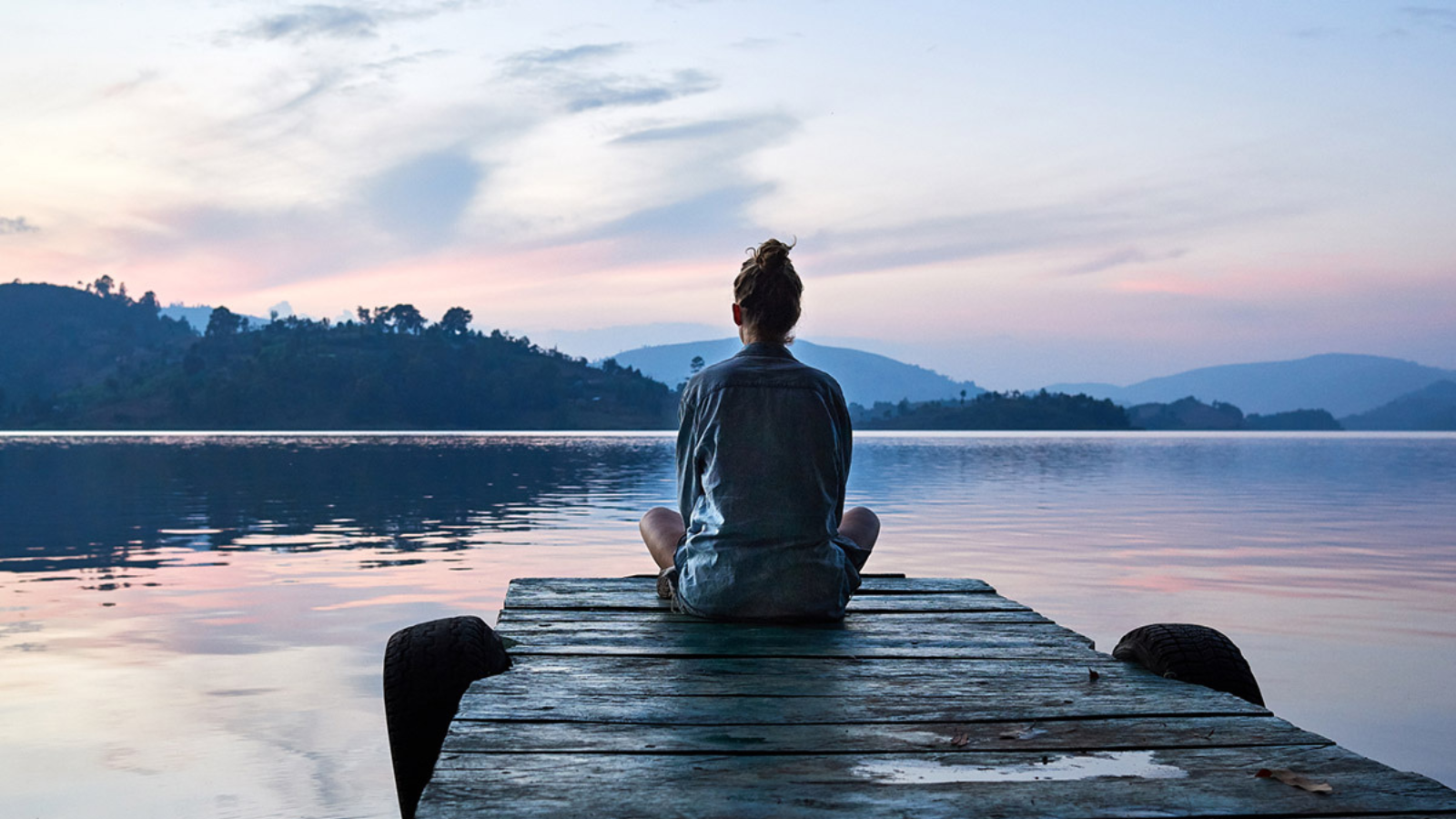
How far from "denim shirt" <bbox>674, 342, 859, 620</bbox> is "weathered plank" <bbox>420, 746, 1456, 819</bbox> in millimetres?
1758

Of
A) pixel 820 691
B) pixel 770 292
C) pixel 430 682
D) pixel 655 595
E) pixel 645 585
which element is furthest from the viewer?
pixel 645 585

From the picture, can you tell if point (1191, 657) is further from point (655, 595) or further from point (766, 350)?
point (655, 595)

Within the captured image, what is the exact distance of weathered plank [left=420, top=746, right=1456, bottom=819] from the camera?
8.63ft

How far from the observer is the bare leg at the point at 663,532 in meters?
5.82

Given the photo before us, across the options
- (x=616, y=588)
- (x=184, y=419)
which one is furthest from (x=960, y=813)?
(x=184, y=419)

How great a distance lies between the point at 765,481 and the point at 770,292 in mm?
844

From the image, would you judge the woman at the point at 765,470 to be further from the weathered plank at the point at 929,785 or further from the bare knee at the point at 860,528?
the weathered plank at the point at 929,785

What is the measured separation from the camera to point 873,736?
10.8 feet

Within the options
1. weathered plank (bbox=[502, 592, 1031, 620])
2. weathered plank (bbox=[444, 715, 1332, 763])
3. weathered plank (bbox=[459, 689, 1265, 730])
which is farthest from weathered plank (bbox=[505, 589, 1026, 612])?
weathered plank (bbox=[444, 715, 1332, 763])

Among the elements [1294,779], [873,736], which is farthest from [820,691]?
[1294,779]

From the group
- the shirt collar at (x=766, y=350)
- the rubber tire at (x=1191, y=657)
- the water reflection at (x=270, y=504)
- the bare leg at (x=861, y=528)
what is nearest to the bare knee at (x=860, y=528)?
the bare leg at (x=861, y=528)

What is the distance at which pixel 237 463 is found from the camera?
164 feet

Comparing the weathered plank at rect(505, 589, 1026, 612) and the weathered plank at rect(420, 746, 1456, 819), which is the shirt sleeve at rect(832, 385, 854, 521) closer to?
the weathered plank at rect(505, 589, 1026, 612)

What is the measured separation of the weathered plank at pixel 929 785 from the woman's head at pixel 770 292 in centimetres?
233
